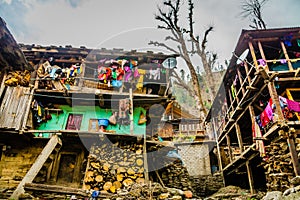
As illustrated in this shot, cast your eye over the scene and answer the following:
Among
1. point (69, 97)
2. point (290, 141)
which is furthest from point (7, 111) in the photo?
point (290, 141)

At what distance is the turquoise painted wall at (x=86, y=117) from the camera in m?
12.0

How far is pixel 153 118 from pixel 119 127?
2.25 metres

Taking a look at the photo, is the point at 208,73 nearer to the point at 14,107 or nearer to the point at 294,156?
the point at 294,156

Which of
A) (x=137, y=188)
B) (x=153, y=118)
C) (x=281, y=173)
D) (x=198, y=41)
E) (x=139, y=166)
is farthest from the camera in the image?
(x=198, y=41)

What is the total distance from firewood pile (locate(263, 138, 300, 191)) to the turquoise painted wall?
6468 mm

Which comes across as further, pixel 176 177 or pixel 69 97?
pixel 176 177

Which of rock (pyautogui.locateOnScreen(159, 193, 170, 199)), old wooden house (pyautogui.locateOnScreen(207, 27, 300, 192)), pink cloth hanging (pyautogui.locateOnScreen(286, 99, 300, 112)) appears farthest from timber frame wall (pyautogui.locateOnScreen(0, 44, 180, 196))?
pink cloth hanging (pyautogui.locateOnScreen(286, 99, 300, 112))

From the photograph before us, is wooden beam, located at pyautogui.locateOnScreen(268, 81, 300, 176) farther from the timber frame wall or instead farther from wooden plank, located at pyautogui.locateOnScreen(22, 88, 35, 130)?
wooden plank, located at pyautogui.locateOnScreen(22, 88, 35, 130)

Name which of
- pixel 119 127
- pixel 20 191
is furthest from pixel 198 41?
pixel 20 191

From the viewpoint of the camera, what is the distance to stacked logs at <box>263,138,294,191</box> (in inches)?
284

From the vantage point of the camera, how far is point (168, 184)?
41.7 feet

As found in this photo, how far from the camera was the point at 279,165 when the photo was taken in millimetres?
7516

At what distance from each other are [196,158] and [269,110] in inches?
296

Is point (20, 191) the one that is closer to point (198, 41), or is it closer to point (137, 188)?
point (137, 188)
